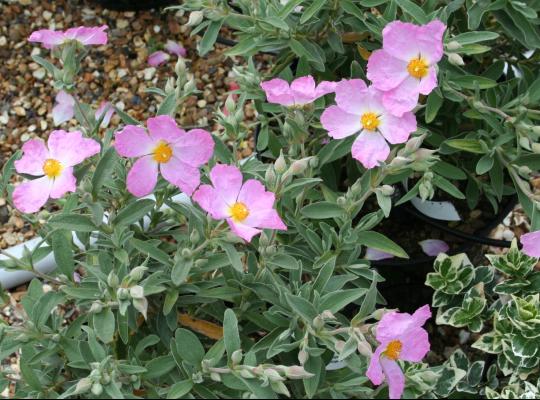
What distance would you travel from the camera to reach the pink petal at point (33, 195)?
1243mm

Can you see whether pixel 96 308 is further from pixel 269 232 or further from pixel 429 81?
pixel 429 81

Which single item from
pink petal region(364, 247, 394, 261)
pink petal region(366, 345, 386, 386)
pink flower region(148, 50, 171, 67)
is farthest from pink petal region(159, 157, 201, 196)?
pink flower region(148, 50, 171, 67)

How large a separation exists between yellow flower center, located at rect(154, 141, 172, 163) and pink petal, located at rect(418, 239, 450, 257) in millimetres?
1029

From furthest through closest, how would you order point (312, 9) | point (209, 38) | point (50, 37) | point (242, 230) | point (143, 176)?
point (209, 38)
point (312, 9)
point (50, 37)
point (143, 176)
point (242, 230)

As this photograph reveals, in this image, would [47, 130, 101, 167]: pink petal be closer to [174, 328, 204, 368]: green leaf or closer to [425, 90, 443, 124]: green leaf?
[174, 328, 204, 368]: green leaf

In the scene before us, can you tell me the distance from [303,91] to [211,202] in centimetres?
34

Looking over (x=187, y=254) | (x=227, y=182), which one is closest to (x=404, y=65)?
(x=227, y=182)

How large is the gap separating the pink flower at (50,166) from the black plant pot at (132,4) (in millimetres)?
1645

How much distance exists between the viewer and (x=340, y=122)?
149 cm

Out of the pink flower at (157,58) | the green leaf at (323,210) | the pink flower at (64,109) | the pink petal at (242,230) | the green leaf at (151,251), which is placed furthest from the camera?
the pink flower at (157,58)

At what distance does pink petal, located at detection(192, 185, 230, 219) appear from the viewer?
3.97 feet

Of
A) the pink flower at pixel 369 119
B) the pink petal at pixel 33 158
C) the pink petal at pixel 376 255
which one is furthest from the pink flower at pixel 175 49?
the pink petal at pixel 33 158

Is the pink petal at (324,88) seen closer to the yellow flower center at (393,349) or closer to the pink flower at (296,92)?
the pink flower at (296,92)

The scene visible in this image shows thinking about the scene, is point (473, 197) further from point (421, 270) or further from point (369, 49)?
point (369, 49)
